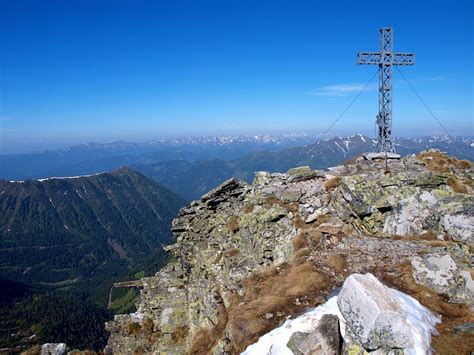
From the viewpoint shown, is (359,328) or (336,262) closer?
(359,328)

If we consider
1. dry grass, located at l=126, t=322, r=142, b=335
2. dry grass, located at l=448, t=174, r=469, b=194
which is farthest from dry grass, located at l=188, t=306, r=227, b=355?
dry grass, located at l=448, t=174, r=469, b=194

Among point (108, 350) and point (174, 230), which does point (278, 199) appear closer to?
point (174, 230)

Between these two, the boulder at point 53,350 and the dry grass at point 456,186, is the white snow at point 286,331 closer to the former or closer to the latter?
the dry grass at point 456,186

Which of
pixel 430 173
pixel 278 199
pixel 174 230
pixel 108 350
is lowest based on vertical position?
pixel 108 350

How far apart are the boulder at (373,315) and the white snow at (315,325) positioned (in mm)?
524

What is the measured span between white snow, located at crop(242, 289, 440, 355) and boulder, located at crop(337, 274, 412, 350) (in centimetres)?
52

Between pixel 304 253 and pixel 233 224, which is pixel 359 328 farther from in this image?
pixel 233 224

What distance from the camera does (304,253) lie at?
22.7 metres

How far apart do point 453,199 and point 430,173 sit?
3.01m

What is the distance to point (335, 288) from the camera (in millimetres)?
17891

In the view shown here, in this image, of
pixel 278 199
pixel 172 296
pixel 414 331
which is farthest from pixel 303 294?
pixel 172 296

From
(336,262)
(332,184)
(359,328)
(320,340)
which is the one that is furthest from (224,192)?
(359,328)

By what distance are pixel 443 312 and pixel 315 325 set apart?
6213 millimetres

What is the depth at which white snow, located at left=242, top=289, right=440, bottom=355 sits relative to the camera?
12.8 meters
